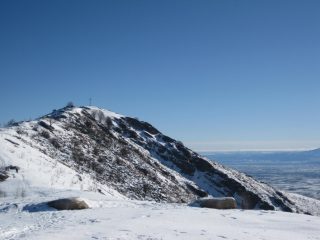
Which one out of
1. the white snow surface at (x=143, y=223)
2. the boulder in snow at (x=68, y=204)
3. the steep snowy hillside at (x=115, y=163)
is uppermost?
the steep snowy hillside at (x=115, y=163)

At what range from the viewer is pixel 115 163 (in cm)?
4578

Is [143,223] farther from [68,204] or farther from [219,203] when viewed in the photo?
[219,203]

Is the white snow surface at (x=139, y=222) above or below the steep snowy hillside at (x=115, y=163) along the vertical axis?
below

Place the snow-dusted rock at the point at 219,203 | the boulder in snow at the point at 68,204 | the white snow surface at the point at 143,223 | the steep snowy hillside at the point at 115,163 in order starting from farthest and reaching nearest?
the steep snowy hillside at the point at 115,163 < the snow-dusted rock at the point at 219,203 < the boulder in snow at the point at 68,204 < the white snow surface at the point at 143,223

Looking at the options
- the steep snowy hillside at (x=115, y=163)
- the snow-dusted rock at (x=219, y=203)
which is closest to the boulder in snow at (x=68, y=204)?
the snow-dusted rock at (x=219, y=203)

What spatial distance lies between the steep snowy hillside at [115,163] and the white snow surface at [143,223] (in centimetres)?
727

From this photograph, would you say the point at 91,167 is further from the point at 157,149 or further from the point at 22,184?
the point at 157,149

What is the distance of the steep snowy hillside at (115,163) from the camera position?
3080cm

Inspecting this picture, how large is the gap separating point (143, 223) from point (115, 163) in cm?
3192

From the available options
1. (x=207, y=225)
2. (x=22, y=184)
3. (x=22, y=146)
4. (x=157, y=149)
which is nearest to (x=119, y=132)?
(x=157, y=149)

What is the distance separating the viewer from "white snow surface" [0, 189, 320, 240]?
1255cm

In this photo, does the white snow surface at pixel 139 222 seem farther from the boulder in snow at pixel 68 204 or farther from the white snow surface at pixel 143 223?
the boulder in snow at pixel 68 204

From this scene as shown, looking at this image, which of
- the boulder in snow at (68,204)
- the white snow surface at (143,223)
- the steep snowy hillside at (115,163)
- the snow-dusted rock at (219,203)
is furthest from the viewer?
the steep snowy hillside at (115,163)

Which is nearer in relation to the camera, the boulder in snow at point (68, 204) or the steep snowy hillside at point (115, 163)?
the boulder in snow at point (68, 204)
